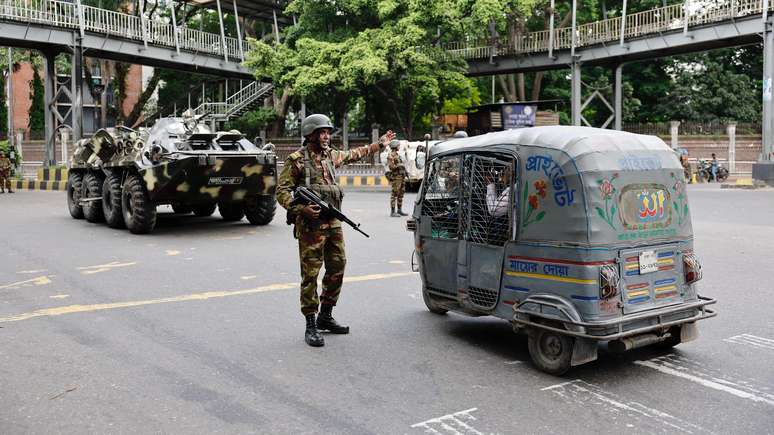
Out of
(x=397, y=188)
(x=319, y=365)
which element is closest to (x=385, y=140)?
(x=319, y=365)

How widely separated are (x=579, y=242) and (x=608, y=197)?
0.37 metres

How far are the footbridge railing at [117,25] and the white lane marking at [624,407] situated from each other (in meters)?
25.2

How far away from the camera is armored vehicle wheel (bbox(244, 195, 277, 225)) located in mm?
14477

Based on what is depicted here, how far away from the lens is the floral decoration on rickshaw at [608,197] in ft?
16.3

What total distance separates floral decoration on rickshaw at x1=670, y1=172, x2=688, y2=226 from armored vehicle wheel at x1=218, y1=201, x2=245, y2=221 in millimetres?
10855

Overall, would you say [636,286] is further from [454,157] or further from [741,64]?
[741,64]

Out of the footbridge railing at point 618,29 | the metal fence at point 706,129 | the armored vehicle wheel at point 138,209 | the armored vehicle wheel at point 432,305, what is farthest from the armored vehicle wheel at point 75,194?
the metal fence at point 706,129

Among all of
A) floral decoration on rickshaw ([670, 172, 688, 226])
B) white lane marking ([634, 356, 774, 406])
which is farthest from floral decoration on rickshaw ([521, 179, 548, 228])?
white lane marking ([634, 356, 774, 406])

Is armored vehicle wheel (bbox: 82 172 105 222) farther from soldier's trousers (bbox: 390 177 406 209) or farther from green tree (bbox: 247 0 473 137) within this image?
green tree (bbox: 247 0 473 137)

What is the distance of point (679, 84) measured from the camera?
4147cm

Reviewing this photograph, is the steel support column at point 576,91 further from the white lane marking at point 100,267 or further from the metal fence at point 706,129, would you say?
the white lane marking at point 100,267

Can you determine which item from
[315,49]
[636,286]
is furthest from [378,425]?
[315,49]

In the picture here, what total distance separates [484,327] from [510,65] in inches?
1170

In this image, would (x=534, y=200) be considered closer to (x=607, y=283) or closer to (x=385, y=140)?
(x=607, y=283)
